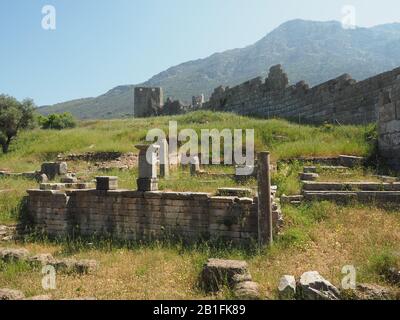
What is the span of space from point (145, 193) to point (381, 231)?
17.4 ft

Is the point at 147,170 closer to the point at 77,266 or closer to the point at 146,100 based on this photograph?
the point at 77,266

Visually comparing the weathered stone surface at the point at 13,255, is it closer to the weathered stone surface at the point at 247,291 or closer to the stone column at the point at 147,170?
the stone column at the point at 147,170

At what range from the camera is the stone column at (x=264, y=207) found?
8.70 metres

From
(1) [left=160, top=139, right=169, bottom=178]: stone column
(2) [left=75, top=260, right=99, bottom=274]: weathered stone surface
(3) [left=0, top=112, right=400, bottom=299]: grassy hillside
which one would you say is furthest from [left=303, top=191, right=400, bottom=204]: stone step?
(1) [left=160, top=139, right=169, bottom=178]: stone column

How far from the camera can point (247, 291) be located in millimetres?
6344

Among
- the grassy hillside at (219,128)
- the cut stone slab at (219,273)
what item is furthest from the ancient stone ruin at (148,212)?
the grassy hillside at (219,128)

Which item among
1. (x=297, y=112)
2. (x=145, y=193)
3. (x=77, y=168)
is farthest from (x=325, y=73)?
(x=145, y=193)

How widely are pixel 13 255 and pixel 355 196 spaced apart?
756cm

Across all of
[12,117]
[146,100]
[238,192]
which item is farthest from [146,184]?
[146,100]

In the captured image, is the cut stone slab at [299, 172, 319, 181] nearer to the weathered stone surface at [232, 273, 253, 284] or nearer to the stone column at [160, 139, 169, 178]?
the stone column at [160, 139, 169, 178]

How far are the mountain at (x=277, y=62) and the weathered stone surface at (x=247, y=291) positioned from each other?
8435cm

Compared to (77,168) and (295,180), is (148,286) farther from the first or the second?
(77,168)

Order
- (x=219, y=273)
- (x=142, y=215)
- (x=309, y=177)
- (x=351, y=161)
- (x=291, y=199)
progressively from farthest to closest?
1. (x=351, y=161)
2. (x=309, y=177)
3. (x=142, y=215)
4. (x=291, y=199)
5. (x=219, y=273)

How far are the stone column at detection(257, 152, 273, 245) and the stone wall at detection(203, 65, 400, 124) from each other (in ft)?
30.5
